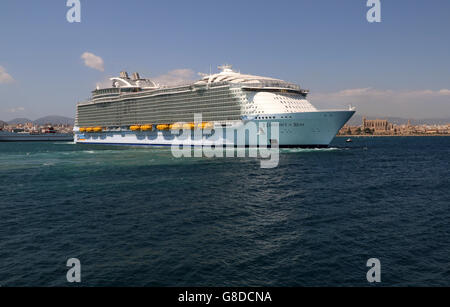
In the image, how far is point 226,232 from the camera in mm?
18797

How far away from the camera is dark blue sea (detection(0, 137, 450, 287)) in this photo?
44.5ft

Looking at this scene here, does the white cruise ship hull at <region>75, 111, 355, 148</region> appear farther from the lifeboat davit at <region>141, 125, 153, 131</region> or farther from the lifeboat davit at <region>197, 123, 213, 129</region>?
the lifeboat davit at <region>141, 125, 153, 131</region>

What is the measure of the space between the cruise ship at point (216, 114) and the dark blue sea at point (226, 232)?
107ft

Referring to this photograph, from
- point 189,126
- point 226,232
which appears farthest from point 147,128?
point 226,232

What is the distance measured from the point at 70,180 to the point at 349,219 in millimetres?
32465

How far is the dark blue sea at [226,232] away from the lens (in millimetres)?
13562

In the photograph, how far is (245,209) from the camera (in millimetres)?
24000

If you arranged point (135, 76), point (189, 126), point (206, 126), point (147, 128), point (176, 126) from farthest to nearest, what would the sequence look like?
point (135, 76) < point (147, 128) < point (176, 126) < point (189, 126) < point (206, 126)

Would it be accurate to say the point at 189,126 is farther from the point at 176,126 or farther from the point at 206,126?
the point at 206,126

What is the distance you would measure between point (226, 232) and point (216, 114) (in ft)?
208

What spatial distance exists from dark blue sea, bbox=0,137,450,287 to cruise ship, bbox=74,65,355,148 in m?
32.5

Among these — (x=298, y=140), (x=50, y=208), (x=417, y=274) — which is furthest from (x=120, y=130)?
(x=417, y=274)

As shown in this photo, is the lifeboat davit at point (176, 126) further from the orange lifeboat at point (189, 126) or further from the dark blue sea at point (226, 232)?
the dark blue sea at point (226, 232)

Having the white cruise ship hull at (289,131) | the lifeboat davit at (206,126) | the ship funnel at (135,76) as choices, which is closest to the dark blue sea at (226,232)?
the white cruise ship hull at (289,131)
